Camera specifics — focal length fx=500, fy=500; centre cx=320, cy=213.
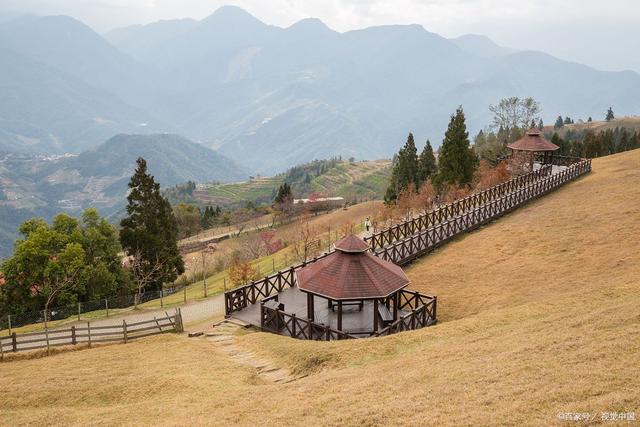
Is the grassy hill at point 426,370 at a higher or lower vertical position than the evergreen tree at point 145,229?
lower

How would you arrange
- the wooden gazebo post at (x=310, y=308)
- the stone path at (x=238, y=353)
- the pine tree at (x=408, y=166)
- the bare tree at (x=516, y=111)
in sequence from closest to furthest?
1. the stone path at (x=238, y=353)
2. the wooden gazebo post at (x=310, y=308)
3. the pine tree at (x=408, y=166)
4. the bare tree at (x=516, y=111)

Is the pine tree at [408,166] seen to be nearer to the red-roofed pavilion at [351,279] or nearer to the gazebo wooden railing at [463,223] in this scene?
the gazebo wooden railing at [463,223]

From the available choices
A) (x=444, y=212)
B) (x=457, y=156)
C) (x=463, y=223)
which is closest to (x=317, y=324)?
(x=463, y=223)

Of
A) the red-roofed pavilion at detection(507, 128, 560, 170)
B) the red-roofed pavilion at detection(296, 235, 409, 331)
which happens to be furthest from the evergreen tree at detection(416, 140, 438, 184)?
the red-roofed pavilion at detection(296, 235, 409, 331)

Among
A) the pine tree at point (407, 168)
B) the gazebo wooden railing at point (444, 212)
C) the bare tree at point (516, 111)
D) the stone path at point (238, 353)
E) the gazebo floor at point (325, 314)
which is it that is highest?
the bare tree at point (516, 111)

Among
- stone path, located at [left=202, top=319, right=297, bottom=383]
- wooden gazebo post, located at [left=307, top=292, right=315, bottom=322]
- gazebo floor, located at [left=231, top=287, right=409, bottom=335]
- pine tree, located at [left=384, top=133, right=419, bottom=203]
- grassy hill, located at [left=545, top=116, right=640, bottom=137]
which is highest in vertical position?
grassy hill, located at [left=545, top=116, right=640, bottom=137]

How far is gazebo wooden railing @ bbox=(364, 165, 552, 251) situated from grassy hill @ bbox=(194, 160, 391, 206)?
3335 inches

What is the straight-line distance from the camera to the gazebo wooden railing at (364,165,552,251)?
3034cm

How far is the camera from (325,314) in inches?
803

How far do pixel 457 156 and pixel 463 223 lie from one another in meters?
13.1

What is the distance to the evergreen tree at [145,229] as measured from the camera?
112ft

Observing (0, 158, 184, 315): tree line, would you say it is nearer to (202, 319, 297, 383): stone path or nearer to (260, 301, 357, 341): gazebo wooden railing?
(202, 319, 297, 383): stone path

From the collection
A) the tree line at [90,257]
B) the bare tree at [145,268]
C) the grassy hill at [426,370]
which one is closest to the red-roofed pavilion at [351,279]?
the grassy hill at [426,370]

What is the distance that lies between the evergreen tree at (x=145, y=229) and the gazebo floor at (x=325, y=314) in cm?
1434
